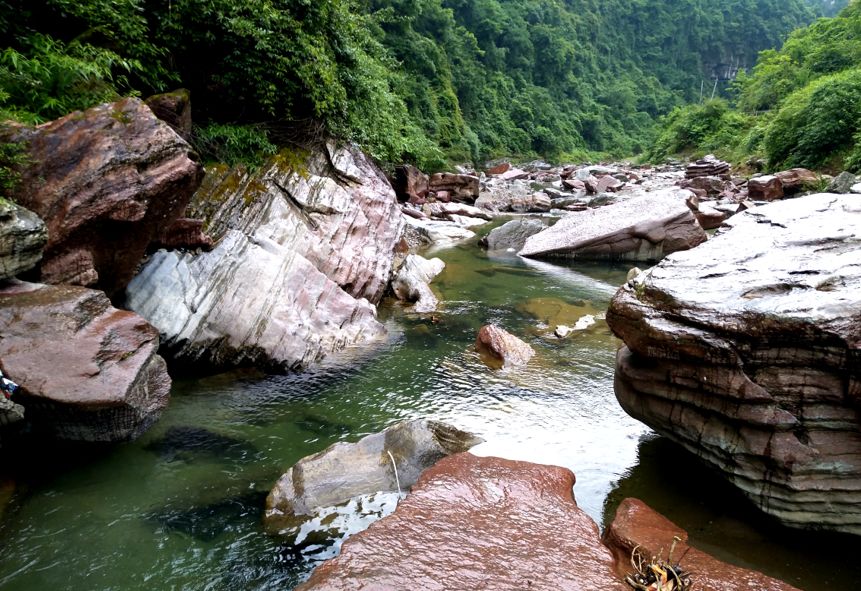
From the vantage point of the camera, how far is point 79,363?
15.1ft

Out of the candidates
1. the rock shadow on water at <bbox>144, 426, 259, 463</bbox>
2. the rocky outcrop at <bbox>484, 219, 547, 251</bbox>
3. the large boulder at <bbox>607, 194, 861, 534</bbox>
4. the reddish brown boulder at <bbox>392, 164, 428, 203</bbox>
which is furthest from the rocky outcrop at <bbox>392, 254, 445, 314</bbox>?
the reddish brown boulder at <bbox>392, 164, 428, 203</bbox>

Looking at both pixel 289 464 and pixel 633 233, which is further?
pixel 633 233

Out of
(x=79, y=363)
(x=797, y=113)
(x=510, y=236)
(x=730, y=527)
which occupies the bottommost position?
(x=730, y=527)

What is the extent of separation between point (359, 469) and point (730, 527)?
339cm

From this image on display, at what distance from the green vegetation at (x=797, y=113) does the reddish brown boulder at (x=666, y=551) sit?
70.9 ft

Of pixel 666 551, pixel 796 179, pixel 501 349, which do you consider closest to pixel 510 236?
pixel 501 349

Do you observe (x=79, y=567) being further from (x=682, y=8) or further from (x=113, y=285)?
(x=682, y=8)

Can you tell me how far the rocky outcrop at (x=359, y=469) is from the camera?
4.54 m

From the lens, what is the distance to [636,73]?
90.0m

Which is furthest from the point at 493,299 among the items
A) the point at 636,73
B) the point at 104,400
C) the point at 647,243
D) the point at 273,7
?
the point at 636,73

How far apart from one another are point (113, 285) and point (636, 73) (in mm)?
101342

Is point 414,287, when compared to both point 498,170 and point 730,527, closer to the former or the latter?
point 730,527

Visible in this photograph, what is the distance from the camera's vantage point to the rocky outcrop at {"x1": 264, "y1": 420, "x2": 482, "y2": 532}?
4535mm

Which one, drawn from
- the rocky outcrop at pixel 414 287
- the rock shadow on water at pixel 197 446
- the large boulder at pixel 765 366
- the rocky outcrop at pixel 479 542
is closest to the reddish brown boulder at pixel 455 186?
the rocky outcrop at pixel 414 287
